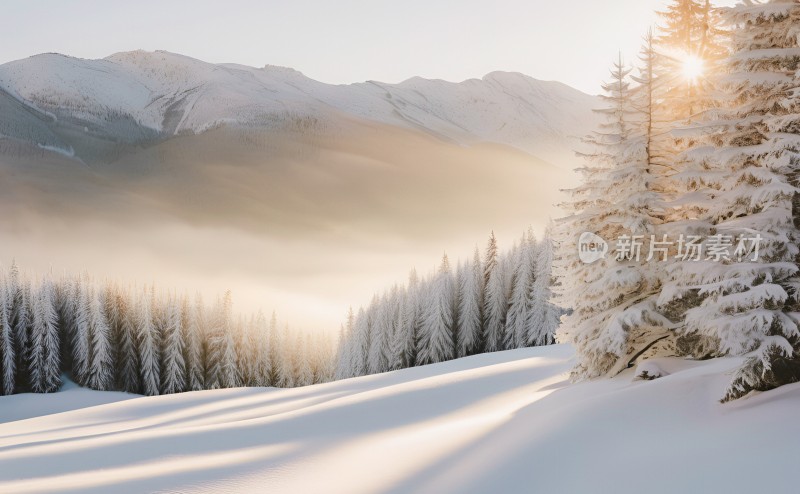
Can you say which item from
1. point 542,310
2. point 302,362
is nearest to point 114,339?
point 302,362

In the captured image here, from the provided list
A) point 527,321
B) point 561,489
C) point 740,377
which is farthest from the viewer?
point 527,321

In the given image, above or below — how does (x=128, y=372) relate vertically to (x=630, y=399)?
below

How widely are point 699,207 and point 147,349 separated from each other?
6468 cm

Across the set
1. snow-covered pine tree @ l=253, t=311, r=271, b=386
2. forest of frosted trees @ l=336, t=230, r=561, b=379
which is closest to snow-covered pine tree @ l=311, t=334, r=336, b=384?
snow-covered pine tree @ l=253, t=311, r=271, b=386

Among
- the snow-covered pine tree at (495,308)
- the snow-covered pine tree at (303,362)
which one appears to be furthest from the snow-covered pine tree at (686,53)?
the snow-covered pine tree at (303,362)

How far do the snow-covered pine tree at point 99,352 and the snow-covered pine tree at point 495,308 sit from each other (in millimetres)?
46108

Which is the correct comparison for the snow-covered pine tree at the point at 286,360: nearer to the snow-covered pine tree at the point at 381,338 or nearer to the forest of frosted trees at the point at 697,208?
the snow-covered pine tree at the point at 381,338

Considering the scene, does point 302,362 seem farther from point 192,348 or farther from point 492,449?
point 492,449

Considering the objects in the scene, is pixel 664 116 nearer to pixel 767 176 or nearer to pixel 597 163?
pixel 597 163

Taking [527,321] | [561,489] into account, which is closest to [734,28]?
[561,489]

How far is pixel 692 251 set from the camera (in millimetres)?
11773

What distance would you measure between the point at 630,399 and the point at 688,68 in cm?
1279

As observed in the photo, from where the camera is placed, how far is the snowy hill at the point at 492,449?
7.68 metres

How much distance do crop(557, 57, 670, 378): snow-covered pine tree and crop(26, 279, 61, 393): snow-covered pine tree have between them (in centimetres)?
6555
